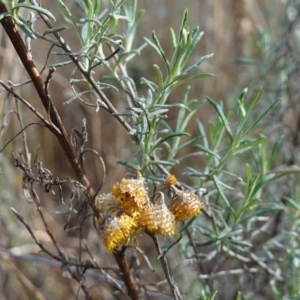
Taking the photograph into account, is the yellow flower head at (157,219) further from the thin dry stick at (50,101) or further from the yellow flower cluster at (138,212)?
the thin dry stick at (50,101)

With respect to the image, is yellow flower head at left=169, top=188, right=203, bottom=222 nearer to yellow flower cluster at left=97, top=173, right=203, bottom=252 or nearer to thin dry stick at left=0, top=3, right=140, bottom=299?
yellow flower cluster at left=97, top=173, right=203, bottom=252

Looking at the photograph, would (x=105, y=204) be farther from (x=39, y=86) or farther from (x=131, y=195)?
(x=39, y=86)

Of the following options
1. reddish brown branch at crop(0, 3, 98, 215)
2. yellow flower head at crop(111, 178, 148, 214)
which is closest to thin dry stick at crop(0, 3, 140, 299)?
reddish brown branch at crop(0, 3, 98, 215)

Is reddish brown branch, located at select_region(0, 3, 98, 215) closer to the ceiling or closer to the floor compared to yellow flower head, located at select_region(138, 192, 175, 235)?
closer to the ceiling

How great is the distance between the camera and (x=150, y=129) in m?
0.75

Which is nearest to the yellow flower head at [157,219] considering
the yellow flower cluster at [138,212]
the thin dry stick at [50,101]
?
the yellow flower cluster at [138,212]

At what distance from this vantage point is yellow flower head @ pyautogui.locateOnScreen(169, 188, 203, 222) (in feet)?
2.30

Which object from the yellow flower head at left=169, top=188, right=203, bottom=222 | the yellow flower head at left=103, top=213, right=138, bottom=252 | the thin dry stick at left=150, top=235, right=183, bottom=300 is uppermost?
the yellow flower head at left=169, top=188, right=203, bottom=222

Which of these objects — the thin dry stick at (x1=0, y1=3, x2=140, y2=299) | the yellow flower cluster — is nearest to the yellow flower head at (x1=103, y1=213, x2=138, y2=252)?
the yellow flower cluster

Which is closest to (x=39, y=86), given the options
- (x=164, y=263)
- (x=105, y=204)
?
(x=105, y=204)

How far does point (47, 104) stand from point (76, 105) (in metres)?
1.76

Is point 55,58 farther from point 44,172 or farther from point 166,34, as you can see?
point 44,172

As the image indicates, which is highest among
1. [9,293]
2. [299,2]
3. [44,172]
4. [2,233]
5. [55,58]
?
[55,58]

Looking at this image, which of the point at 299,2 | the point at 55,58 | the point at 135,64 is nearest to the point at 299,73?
the point at 299,2
